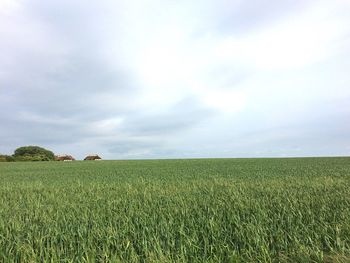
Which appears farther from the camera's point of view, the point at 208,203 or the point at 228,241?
the point at 208,203

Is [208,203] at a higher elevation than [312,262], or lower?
higher

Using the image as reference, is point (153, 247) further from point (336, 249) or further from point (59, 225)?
point (336, 249)

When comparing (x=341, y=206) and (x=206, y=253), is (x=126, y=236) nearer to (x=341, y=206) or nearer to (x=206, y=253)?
(x=206, y=253)

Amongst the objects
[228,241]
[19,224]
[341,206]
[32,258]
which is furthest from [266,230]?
[19,224]

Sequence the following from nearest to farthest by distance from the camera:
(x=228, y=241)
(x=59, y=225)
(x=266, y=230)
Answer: (x=228, y=241) < (x=266, y=230) < (x=59, y=225)

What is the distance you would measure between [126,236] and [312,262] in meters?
3.10

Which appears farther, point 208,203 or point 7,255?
point 208,203

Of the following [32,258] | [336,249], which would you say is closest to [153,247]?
[32,258]

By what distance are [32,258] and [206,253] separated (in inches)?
109

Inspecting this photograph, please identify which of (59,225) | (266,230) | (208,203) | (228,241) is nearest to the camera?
(228,241)

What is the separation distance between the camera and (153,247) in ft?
17.1

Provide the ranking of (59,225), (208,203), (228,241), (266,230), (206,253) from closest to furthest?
(206,253) < (228,241) < (266,230) < (59,225) < (208,203)

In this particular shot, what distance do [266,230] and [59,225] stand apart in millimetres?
4281

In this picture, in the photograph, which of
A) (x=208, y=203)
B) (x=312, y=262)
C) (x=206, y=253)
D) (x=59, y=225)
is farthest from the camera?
(x=208, y=203)
